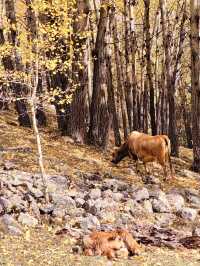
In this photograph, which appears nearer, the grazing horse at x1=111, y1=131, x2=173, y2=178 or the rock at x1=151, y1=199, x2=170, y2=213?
the rock at x1=151, y1=199, x2=170, y2=213

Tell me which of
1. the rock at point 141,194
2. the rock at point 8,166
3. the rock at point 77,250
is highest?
the rock at point 8,166

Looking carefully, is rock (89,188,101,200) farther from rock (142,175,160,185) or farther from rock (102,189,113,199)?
rock (142,175,160,185)

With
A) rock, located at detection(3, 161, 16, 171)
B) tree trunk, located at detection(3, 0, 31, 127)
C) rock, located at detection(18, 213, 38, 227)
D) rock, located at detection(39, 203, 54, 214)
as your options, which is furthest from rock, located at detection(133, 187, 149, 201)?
tree trunk, located at detection(3, 0, 31, 127)

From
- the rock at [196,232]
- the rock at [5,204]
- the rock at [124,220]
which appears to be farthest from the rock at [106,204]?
the rock at [5,204]

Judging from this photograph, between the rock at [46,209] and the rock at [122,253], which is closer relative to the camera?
the rock at [122,253]

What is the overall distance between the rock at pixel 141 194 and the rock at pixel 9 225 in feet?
13.7

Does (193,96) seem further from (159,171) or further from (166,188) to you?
(166,188)

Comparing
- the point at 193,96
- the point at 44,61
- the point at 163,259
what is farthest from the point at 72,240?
the point at 193,96

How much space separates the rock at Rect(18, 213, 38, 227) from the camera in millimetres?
12219

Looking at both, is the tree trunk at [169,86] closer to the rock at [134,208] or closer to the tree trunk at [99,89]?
the tree trunk at [99,89]

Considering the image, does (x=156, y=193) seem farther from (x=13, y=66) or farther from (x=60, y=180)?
(x=13, y=66)

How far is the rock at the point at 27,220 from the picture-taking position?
481 inches

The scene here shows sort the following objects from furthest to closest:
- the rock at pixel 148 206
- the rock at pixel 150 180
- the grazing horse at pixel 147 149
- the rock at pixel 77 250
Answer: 1. the grazing horse at pixel 147 149
2. the rock at pixel 150 180
3. the rock at pixel 148 206
4. the rock at pixel 77 250

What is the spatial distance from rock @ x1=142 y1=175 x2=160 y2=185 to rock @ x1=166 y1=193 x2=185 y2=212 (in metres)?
1.15
